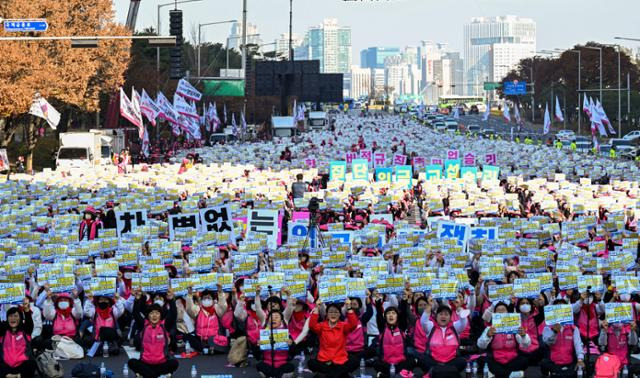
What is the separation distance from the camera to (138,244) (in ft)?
77.6

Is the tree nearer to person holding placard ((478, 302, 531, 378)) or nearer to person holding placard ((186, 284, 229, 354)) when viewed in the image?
person holding placard ((186, 284, 229, 354))

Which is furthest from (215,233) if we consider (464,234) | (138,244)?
(464,234)

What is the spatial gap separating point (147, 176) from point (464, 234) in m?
19.1

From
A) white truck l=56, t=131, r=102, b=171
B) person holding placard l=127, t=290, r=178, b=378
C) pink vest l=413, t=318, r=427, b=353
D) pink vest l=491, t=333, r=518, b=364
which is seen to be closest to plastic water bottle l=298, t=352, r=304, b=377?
pink vest l=413, t=318, r=427, b=353

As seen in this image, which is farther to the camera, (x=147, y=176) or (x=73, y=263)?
(x=147, y=176)

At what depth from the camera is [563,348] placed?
57.1ft

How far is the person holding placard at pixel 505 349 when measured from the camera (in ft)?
56.3

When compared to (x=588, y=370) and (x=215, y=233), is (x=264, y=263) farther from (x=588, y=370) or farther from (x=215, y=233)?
(x=588, y=370)

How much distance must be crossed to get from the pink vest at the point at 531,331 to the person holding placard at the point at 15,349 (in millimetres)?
5821

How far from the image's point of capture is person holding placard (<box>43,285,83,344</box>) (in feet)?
63.1

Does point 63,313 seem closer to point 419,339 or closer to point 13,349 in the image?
point 13,349

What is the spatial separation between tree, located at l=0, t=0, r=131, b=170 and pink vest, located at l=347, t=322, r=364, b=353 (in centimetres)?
4067

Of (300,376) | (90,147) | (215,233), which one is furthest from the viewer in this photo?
(90,147)

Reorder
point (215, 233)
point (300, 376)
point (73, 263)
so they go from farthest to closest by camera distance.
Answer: point (215, 233)
point (73, 263)
point (300, 376)
